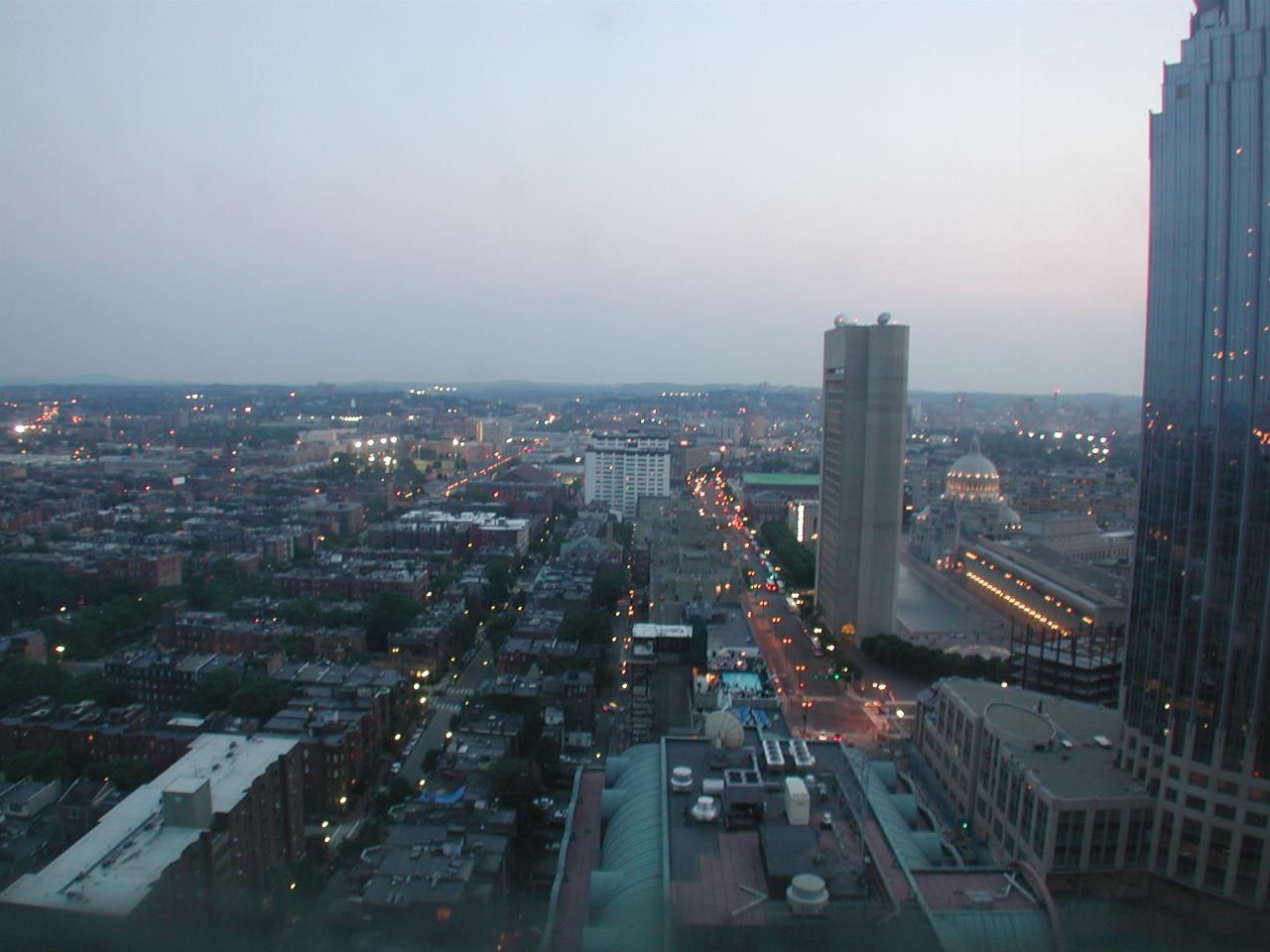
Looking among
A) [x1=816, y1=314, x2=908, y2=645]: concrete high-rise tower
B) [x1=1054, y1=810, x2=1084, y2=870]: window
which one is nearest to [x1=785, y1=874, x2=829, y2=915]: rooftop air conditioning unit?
[x1=1054, y1=810, x2=1084, y2=870]: window

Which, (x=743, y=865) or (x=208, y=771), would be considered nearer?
(x=743, y=865)

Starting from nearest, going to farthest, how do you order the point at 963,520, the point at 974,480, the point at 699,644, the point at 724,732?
the point at 724,732 → the point at 699,644 → the point at 963,520 → the point at 974,480

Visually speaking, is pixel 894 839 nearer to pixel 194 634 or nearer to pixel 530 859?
pixel 530 859

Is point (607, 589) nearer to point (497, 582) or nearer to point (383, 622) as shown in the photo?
point (497, 582)

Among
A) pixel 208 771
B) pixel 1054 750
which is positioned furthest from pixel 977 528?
pixel 208 771

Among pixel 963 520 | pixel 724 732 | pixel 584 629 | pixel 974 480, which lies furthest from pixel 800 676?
pixel 974 480

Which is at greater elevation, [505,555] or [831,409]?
[831,409]

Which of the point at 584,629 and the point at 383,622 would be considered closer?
the point at 584,629


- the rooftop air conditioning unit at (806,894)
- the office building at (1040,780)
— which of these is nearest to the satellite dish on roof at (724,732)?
the rooftop air conditioning unit at (806,894)
